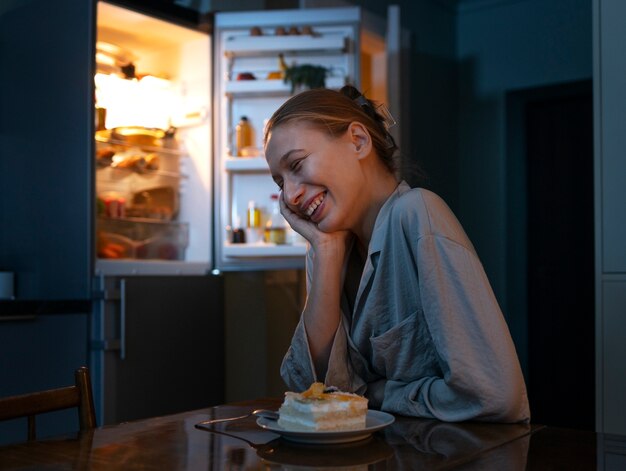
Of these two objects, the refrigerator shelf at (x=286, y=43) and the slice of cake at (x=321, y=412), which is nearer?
the slice of cake at (x=321, y=412)

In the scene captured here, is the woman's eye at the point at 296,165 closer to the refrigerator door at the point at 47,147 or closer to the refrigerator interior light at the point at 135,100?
the refrigerator door at the point at 47,147

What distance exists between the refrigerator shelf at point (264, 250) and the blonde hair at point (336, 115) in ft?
6.43

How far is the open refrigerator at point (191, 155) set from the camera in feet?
11.0

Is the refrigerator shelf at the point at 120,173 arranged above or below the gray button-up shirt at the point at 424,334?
above

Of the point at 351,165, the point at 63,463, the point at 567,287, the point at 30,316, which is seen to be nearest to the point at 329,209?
the point at 351,165

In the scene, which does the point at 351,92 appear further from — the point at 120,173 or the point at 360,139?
the point at 120,173

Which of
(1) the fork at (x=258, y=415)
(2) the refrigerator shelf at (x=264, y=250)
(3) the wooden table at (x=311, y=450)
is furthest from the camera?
(2) the refrigerator shelf at (x=264, y=250)

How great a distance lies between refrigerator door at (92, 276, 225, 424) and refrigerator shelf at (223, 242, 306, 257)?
0.45 ft

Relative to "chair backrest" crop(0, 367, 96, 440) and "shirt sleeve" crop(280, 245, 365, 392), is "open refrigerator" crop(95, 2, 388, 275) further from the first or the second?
"chair backrest" crop(0, 367, 96, 440)

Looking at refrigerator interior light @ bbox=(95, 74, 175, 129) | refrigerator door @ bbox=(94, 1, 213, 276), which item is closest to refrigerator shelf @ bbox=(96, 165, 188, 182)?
refrigerator door @ bbox=(94, 1, 213, 276)

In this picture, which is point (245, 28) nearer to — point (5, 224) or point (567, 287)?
point (5, 224)

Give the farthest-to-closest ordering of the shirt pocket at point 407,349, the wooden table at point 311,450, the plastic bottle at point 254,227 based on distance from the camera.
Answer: the plastic bottle at point 254,227
the shirt pocket at point 407,349
the wooden table at point 311,450

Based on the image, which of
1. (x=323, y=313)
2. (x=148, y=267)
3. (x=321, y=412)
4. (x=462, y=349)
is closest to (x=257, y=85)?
(x=148, y=267)

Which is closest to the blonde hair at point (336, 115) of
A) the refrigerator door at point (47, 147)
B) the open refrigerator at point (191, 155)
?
the refrigerator door at point (47, 147)
